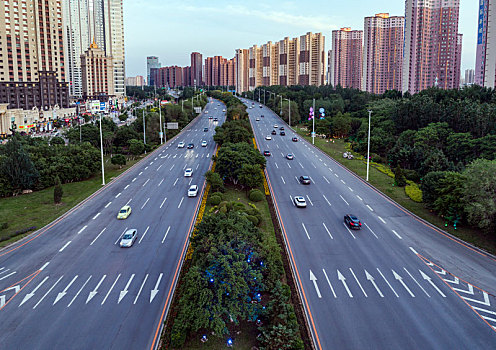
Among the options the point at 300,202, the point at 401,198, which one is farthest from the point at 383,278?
the point at 401,198

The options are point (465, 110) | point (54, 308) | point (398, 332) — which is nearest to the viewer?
point (398, 332)

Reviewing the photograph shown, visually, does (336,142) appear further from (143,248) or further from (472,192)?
(143,248)

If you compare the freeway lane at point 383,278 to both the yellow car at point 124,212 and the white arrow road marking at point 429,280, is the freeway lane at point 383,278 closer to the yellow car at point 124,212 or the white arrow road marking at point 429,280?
the white arrow road marking at point 429,280

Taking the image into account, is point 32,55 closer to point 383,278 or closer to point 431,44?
point 431,44

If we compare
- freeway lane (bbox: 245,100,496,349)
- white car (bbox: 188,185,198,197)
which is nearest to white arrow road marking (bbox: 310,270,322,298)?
freeway lane (bbox: 245,100,496,349)

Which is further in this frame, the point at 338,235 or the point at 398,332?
the point at 338,235

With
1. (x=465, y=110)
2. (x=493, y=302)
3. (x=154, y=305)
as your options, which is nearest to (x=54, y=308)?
(x=154, y=305)
